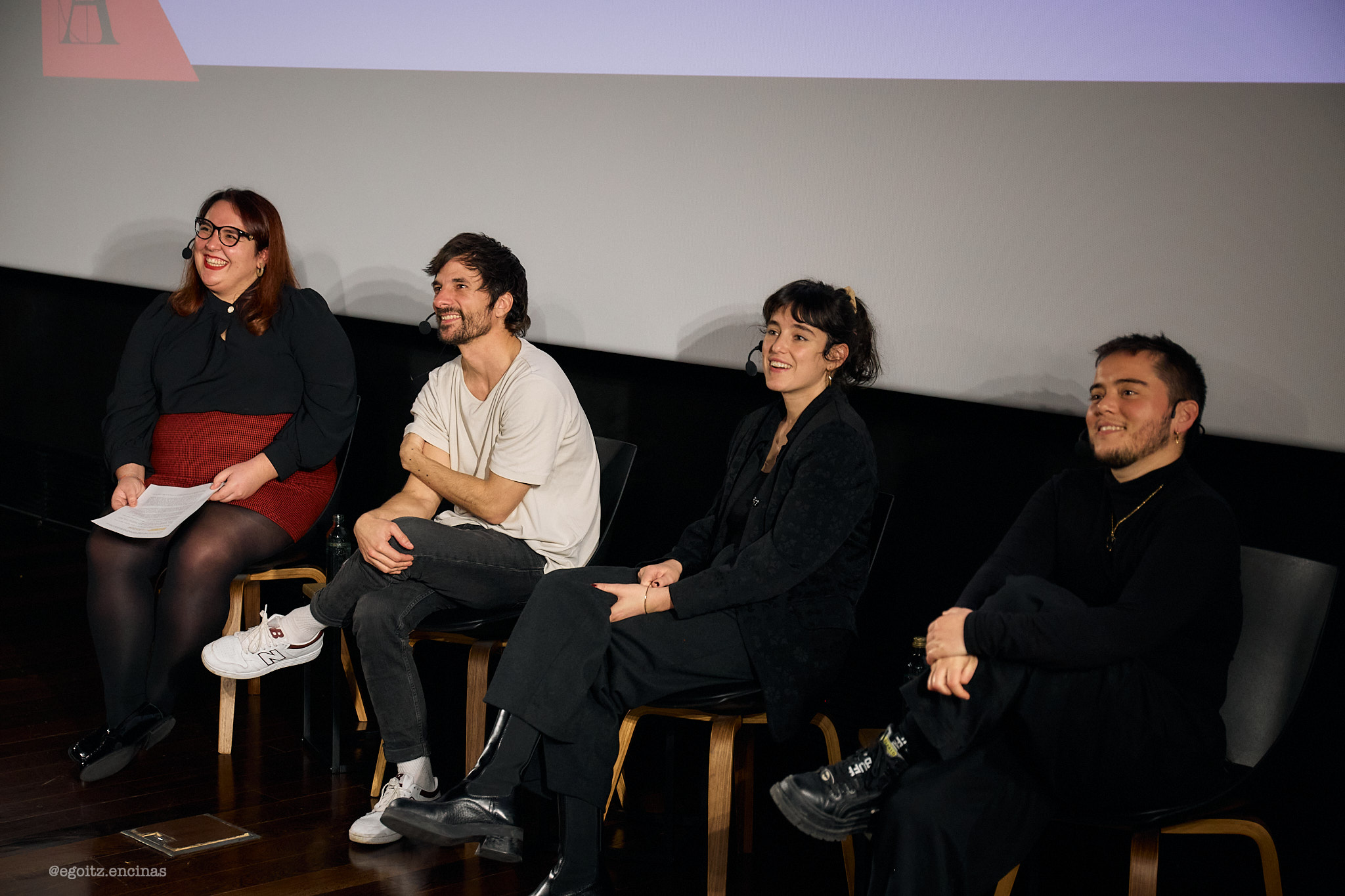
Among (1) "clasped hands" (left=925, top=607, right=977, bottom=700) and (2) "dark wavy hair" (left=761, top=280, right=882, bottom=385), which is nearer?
(1) "clasped hands" (left=925, top=607, right=977, bottom=700)

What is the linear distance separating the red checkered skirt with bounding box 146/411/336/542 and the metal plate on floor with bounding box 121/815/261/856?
2.52 feet

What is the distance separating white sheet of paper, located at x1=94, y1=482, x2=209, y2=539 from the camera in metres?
2.64

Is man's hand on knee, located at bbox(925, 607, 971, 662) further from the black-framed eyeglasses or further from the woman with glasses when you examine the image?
the black-framed eyeglasses

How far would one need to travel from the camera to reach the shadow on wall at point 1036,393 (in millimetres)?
2279

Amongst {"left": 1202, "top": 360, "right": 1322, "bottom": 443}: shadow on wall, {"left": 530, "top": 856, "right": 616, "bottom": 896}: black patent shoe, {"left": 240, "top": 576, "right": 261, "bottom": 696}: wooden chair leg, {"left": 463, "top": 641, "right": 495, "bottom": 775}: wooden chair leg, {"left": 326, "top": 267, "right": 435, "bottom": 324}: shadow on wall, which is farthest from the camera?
{"left": 326, "top": 267, "right": 435, "bottom": 324}: shadow on wall

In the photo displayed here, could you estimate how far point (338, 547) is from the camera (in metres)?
2.76

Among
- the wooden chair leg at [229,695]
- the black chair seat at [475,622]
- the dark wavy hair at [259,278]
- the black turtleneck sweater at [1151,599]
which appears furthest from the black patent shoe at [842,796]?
the dark wavy hair at [259,278]

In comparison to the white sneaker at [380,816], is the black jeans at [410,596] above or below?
above

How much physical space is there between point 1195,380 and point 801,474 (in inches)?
26.2

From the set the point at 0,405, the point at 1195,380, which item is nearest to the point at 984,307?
the point at 1195,380

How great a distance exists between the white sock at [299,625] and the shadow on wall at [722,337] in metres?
1.06

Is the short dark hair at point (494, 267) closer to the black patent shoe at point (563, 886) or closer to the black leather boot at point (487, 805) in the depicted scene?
the black leather boot at point (487, 805)

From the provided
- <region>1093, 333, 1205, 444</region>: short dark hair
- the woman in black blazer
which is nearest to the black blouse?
the woman in black blazer

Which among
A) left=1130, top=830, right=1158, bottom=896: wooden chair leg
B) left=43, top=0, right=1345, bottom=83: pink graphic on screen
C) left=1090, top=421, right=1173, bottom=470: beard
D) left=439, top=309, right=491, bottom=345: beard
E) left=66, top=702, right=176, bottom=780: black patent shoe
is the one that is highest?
left=43, top=0, right=1345, bottom=83: pink graphic on screen
